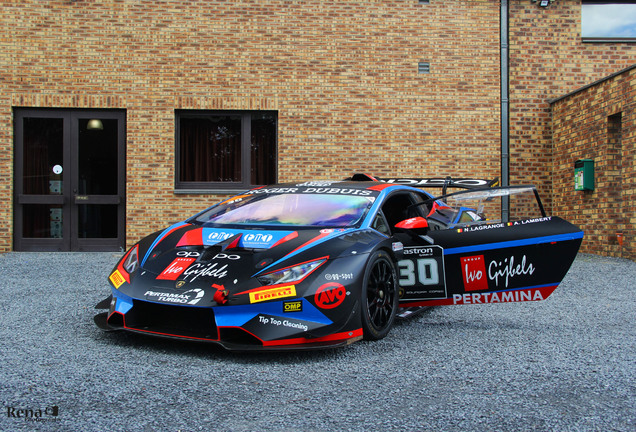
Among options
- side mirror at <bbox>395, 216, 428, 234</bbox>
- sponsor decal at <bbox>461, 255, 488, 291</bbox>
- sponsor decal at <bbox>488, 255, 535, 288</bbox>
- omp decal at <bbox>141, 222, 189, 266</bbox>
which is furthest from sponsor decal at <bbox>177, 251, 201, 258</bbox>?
sponsor decal at <bbox>488, 255, 535, 288</bbox>

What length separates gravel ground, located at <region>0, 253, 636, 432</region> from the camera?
8.34 feet

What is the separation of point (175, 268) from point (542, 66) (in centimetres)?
957

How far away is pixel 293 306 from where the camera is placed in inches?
140

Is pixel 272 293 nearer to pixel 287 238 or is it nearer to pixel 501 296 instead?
pixel 287 238

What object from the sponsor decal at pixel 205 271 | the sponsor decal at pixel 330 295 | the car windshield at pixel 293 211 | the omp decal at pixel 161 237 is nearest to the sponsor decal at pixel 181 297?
the sponsor decal at pixel 205 271

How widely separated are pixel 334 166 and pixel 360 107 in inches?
47.1

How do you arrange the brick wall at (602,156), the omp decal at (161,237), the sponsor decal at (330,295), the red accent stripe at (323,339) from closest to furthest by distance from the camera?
the red accent stripe at (323,339), the sponsor decal at (330,295), the omp decal at (161,237), the brick wall at (602,156)

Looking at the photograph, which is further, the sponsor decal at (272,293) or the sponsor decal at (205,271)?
the sponsor decal at (205,271)

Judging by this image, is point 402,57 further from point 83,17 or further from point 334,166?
point 83,17

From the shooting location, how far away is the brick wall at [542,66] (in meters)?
11.1

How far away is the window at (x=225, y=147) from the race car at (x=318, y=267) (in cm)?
573

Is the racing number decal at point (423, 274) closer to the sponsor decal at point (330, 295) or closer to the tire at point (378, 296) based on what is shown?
the tire at point (378, 296)

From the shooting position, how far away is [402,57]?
35.8ft

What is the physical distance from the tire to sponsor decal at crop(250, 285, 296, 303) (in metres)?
0.51
